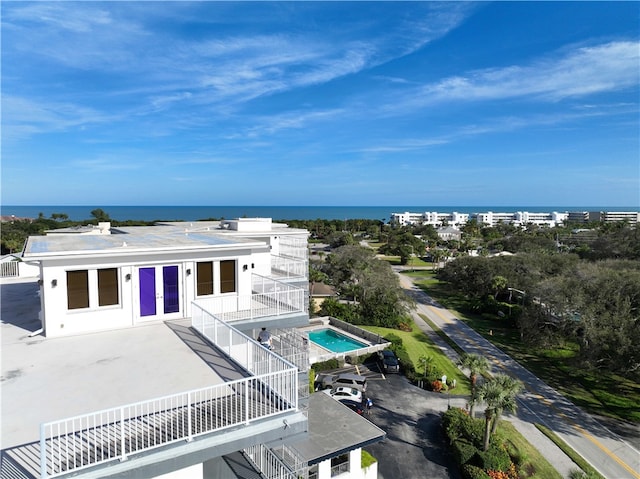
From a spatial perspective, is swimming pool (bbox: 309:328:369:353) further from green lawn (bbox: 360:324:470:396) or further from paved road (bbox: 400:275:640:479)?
paved road (bbox: 400:275:640:479)

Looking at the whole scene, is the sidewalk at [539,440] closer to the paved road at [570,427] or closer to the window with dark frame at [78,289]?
the paved road at [570,427]

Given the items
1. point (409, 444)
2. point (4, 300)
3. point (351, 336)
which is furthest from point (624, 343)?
point (4, 300)

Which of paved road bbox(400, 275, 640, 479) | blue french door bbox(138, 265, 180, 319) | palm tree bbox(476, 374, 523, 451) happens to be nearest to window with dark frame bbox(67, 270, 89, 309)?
blue french door bbox(138, 265, 180, 319)

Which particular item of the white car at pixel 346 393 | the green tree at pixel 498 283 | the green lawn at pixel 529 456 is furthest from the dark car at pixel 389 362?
the green tree at pixel 498 283

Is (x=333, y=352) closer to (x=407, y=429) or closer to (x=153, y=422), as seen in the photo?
(x=407, y=429)

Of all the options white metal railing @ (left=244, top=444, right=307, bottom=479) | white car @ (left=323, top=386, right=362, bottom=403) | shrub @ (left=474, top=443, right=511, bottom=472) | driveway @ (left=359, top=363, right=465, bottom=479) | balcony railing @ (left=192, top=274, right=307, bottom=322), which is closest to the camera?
white metal railing @ (left=244, top=444, right=307, bottom=479)

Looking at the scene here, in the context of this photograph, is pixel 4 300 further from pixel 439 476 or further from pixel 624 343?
pixel 624 343
